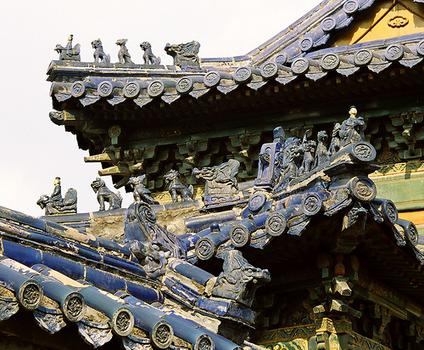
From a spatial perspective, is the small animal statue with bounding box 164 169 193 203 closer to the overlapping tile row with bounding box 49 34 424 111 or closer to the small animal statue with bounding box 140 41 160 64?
the overlapping tile row with bounding box 49 34 424 111

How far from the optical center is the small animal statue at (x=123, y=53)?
A: 20.3 meters

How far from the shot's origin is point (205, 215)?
51.8 ft

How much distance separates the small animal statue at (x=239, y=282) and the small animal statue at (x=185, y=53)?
9526mm

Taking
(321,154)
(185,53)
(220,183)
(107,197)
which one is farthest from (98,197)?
(321,154)

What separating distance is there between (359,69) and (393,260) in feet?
15.1

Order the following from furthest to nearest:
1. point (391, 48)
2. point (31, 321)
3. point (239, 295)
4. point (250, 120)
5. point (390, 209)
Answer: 1. point (250, 120)
2. point (391, 48)
3. point (390, 209)
4. point (239, 295)
5. point (31, 321)

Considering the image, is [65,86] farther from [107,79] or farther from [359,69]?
[359,69]

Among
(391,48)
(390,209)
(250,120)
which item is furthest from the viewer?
(250,120)

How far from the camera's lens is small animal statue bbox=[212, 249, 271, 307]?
36.5ft

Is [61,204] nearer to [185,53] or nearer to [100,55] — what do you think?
[100,55]

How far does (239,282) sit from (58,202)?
7.27 metres

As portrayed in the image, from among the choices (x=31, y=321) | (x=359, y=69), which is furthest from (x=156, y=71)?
(x=31, y=321)

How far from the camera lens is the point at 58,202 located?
1805 centimetres

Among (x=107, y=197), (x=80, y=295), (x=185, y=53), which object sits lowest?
(x=80, y=295)
